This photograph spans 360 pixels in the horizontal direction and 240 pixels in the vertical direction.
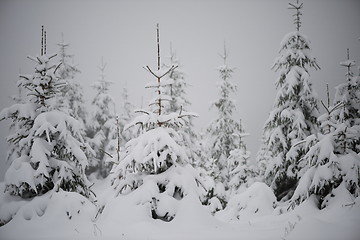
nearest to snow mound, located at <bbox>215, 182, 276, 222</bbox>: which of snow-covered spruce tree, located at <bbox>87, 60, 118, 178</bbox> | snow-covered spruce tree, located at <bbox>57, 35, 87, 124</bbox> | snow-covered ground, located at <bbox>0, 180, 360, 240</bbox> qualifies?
snow-covered ground, located at <bbox>0, 180, 360, 240</bbox>

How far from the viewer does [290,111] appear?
14.5 meters

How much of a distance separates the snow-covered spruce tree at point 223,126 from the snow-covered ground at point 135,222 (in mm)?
15348

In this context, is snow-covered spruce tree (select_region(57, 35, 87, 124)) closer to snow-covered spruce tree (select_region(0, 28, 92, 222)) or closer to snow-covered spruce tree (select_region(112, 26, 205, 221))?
snow-covered spruce tree (select_region(0, 28, 92, 222))

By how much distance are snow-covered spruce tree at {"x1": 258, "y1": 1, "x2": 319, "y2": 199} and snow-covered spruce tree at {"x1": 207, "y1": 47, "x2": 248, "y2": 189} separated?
8031 mm

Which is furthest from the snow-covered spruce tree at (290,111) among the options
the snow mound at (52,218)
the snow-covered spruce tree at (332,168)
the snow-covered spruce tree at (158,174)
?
the snow mound at (52,218)

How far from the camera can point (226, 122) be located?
932 inches

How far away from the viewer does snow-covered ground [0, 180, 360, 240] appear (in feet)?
20.0

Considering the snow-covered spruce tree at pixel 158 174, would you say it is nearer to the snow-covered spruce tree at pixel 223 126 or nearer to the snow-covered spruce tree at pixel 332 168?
the snow-covered spruce tree at pixel 332 168

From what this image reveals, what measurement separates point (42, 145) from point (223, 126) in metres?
17.9

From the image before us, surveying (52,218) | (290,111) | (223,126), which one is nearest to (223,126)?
(223,126)

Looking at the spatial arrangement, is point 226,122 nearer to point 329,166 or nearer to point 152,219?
point 329,166

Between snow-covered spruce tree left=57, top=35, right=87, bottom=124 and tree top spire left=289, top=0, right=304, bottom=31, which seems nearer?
tree top spire left=289, top=0, right=304, bottom=31

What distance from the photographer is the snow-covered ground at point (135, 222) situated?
608cm

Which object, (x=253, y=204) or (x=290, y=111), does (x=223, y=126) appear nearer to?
(x=290, y=111)
